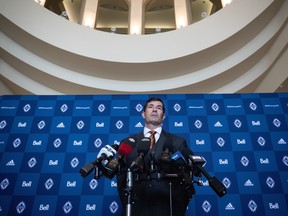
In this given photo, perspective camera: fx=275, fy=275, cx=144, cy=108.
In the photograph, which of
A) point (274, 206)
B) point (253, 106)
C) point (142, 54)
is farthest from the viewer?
point (142, 54)

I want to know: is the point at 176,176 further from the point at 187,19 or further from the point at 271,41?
the point at 187,19

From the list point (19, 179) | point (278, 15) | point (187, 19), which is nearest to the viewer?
point (19, 179)

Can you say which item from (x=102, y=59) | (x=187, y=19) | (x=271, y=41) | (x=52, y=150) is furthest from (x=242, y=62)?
(x=52, y=150)

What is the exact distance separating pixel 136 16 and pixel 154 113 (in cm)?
859

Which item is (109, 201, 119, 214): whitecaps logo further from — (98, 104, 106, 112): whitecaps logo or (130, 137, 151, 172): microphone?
(130, 137, 151, 172): microphone

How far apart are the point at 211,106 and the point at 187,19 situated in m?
6.19

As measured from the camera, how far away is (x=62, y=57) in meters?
8.39

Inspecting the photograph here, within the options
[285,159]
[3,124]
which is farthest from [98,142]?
[285,159]

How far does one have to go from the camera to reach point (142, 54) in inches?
327

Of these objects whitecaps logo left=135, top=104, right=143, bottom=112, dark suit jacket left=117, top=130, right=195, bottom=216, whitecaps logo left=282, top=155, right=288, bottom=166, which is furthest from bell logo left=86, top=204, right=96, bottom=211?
whitecaps logo left=282, top=155, right=288, bottom=166

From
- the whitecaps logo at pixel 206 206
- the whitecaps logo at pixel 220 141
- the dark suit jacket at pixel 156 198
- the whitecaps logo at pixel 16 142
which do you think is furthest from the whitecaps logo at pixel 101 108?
the dark suit jacket at pixel 156 198

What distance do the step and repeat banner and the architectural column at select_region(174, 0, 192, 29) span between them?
5.89 meters

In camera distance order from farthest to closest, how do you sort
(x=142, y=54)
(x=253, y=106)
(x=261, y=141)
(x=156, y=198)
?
(x=142, y=54)
(x=253, y=106)
(x=261, y=141)
(x=156, y=198)

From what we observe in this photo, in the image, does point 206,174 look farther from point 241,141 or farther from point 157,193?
point 241,141
